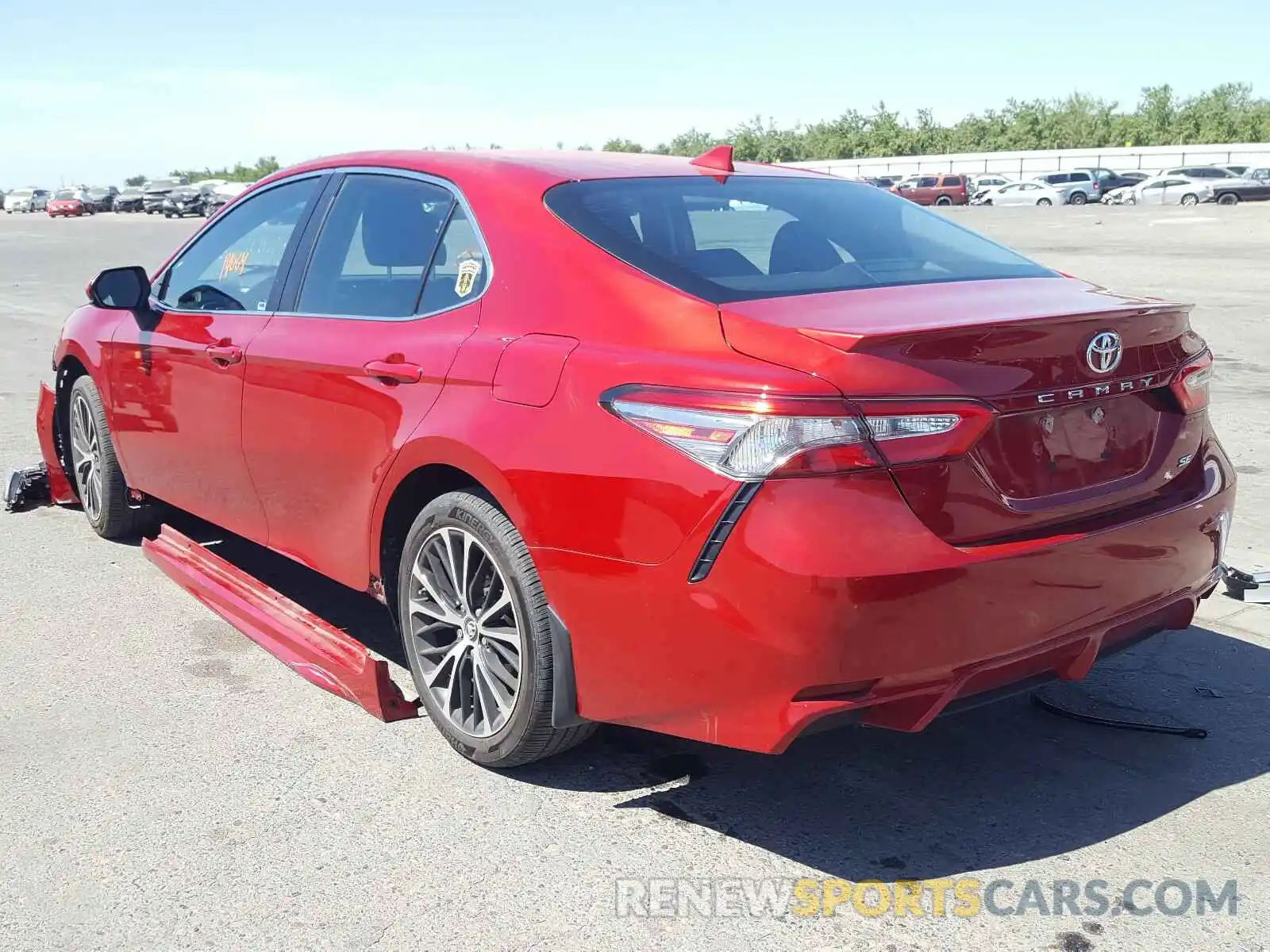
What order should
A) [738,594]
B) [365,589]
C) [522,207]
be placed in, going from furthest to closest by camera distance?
[365,589]
[522,207]
[738,594]

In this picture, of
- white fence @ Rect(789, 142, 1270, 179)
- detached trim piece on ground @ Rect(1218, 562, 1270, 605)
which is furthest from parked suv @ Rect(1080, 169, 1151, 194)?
detached trim piece on ground @ Rect(1218, 562, 1270, 605)

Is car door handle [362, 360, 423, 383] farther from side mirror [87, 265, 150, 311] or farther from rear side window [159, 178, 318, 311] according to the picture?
side mirror [87, 265, 150, 311]

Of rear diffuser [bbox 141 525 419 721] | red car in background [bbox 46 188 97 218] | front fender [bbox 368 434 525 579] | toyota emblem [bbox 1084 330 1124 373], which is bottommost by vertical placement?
rear diffuser [bbox 141 525 419 721]

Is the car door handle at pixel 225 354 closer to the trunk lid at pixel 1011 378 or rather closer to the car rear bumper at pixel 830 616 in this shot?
the car rear bumper at pixel 830 616

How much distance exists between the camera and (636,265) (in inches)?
127

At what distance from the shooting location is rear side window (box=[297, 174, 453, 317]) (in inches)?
153

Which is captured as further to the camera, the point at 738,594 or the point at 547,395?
the point at 547,395

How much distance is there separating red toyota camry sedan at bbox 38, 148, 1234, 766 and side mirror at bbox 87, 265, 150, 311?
116cm

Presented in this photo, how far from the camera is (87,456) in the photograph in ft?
20.0

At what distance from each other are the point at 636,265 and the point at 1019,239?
29.1 m

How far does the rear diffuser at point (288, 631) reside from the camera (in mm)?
3881

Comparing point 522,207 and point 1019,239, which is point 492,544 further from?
point 1019,239

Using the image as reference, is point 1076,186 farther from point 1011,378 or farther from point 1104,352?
point 1011,378

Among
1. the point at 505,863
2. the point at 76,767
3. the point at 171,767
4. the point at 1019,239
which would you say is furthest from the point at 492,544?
the point at 1019,239
